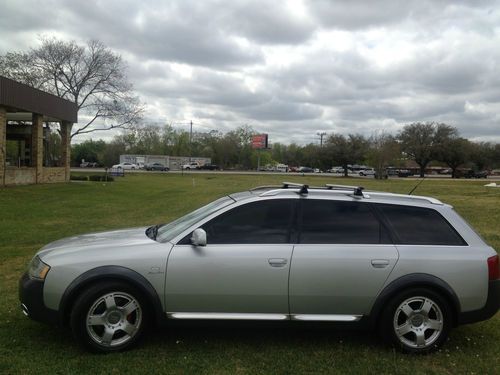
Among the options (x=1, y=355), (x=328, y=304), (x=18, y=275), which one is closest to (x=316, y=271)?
(x=328, y=304)

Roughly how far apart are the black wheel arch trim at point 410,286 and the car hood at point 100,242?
2205 mm

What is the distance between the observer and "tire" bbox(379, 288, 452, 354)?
4.58m

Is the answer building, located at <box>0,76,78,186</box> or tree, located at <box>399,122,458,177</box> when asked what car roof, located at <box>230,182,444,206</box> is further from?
tree, located at <box>399,122,458,177</box>

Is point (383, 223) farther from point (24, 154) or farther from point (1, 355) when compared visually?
point (24, 154)

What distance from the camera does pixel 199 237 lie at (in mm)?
4414

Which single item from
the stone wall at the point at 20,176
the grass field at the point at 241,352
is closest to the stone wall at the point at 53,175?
the stone wall at the point at 20,176

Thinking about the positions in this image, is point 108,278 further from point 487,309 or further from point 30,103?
point 30,103

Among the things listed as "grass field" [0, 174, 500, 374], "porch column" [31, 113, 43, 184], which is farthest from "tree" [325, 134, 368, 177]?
"grass field" [0, 174, 500, 374]

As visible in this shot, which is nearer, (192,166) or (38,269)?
(38,269)

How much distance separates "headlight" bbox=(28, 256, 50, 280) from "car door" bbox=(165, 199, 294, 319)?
112 centimetres

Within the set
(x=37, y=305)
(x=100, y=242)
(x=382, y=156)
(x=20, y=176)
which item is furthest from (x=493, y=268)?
(x=382, y=156)

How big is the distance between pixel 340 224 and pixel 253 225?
0.85 metres

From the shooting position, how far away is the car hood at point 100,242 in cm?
463

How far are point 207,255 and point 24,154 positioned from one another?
32891 mm
